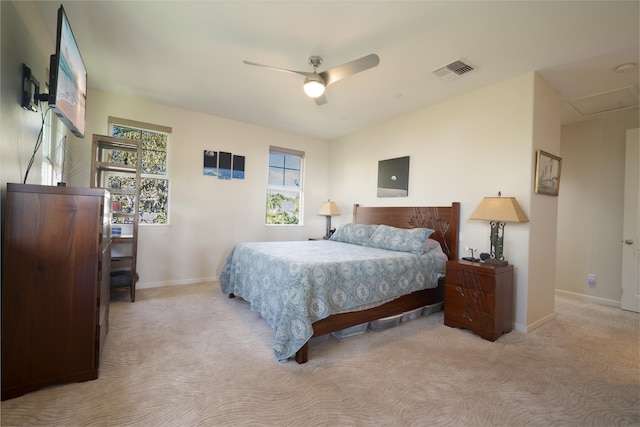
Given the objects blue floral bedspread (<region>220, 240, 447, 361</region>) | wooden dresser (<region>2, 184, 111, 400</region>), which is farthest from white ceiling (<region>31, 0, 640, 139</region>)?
blue floral bedspread (<region>220, 240, 447, 361</region>)

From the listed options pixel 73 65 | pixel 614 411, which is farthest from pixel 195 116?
pixel 614 411

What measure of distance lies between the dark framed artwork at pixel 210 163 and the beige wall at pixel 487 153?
112 inches

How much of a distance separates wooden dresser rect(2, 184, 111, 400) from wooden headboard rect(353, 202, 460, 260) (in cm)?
352

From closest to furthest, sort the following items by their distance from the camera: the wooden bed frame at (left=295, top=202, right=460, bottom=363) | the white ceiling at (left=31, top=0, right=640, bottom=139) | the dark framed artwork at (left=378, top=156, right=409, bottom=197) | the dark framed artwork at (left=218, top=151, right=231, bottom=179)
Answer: the white ceiling at (left=31, top=0, right=640, bottom=139) < the wooden bed frame at (left=295, top=202, right=460, bottom=363) < the dark framed artwork at (left=378, top=156, right=409, bottom=197) < the dark framed artwork at (left=218, top=151, right=231, bottom=179)

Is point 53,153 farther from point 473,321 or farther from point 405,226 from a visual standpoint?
point 473,321

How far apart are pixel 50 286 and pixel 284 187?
12.5 ft

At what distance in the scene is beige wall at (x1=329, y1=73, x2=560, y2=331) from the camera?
287cm

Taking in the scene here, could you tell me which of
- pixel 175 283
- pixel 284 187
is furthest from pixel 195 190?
pixel 284 187

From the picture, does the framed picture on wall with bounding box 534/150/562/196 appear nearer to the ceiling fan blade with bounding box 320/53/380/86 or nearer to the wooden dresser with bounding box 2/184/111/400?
the ceiling fan blade with bounding box 320/53/380/86

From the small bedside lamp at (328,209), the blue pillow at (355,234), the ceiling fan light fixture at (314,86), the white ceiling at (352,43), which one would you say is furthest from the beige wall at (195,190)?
the ceiling fan light fixture at (314,86)

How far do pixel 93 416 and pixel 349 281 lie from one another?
185 cm

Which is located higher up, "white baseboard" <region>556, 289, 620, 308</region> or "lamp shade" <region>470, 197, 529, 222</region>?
"lamp shade" <region>470, 197, 529, 222</region>

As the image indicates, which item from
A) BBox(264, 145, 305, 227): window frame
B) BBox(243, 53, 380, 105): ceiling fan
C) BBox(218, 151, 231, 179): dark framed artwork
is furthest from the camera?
BBox(264, 145, 305, 227): window frame

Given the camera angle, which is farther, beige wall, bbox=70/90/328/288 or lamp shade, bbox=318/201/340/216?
lamp shade, bbox=318/201/340/216
